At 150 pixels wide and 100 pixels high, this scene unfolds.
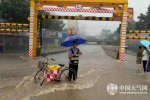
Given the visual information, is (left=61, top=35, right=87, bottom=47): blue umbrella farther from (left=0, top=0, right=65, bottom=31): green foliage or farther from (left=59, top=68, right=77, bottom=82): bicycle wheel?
(left=0, top=0, right=65, bottom=31): green foliage

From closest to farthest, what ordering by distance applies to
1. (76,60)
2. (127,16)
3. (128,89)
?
(128,89) < (76,60) < (127,16)

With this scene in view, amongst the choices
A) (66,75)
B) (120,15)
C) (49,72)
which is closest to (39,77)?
(49,72)

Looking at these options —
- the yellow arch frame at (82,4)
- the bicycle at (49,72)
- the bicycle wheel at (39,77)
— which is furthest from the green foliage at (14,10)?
the bicycle at (49,72)

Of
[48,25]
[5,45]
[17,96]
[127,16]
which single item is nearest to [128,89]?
[17,96]

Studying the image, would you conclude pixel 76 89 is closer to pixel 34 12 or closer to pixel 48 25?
pixel 34 12

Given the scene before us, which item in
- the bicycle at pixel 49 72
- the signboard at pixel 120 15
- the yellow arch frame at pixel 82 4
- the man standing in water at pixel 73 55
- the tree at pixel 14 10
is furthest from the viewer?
the tree at pixel 14 10

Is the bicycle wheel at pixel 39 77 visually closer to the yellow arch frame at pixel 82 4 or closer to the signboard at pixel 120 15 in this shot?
the yellow arch frame at pixel 82 4

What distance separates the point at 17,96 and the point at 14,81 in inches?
139

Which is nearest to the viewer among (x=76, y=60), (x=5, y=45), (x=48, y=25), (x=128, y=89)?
(x=128, y=89)

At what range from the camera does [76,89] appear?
12.7m

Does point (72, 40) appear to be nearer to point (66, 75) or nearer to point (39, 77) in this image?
point (66, 75)

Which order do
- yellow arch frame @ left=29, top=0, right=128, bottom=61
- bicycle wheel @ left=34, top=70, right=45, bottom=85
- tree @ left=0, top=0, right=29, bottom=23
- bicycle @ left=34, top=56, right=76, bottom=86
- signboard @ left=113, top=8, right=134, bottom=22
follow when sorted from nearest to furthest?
bicycle @ left=34, top=56, right=76, bottom=86, bicycle wheel @ left=34, top=70, right=45, bottom=85, yellow arch frame @ left=29, top=0, right=128, bottom=61, signboard @ left=113, top=8, right=134, bottom=22, tree @ left=0, top=0, right=29, bottom=23

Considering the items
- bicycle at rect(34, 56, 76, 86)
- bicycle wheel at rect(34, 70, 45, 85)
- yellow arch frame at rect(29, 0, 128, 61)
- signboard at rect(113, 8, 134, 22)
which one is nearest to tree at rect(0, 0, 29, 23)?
yellow arch frame at rect(29, 0, 128, 61)

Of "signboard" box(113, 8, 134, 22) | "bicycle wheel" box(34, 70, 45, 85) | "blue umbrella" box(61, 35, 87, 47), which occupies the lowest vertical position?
"bicycle wheel" box(34, 70, 45, 85)
